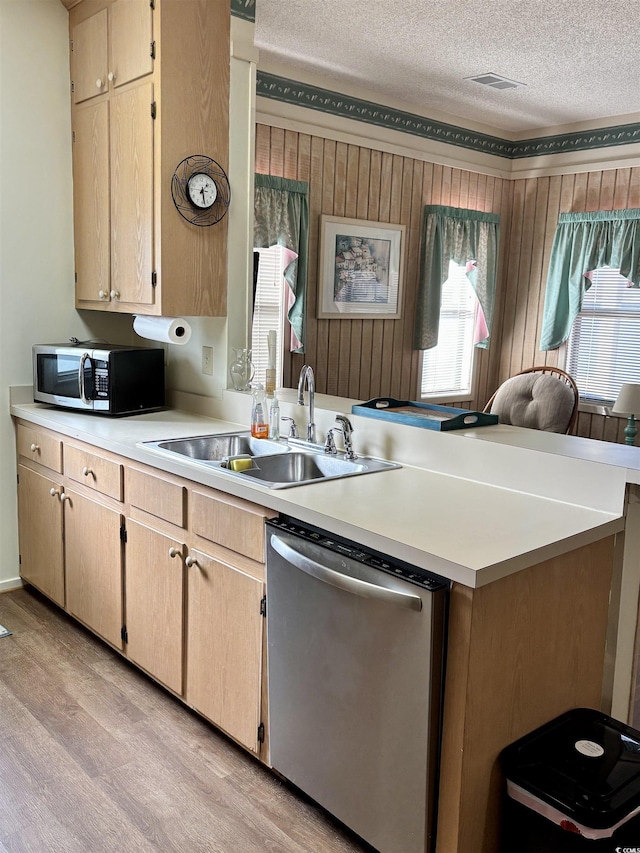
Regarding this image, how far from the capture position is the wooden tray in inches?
92.3

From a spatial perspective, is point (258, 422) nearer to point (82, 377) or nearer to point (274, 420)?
point (274, 420)

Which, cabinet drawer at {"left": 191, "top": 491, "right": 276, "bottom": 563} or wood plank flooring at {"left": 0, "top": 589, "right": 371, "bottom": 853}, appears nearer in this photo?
wood plank flooring at {"left": 0, "top": 589, "right": 371, "bottom": 853}

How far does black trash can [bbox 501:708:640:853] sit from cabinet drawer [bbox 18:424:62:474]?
2.10 meters

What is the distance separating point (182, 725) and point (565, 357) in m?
4.17

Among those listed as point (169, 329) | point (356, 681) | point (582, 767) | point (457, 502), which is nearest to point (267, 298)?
point (169, 329)

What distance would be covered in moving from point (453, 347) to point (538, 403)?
52.0 inches

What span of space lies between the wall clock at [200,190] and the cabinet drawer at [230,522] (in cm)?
121

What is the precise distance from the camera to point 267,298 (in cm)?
439

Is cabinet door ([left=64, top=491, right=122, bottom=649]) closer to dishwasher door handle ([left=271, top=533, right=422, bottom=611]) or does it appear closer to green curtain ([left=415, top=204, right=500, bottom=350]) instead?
dishwasher door handle ([left=271, top=533, right=422, bottom=611])

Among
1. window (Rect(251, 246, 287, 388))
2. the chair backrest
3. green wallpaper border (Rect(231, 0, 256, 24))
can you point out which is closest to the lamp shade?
the chair backrest

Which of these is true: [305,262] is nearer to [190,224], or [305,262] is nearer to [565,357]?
[190,224]

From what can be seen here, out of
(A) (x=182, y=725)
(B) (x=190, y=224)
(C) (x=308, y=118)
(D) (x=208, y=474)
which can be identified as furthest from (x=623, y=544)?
(C) (x=308, y=118)

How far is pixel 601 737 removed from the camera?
1708 millimetres

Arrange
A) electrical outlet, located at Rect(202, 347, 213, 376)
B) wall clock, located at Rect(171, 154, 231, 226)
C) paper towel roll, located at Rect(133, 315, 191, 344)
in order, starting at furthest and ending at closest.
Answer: electrical outlet, located at Rect(202, 347, 213, 376) < paper towel roll, located at Rect(133, 315, 191, 344) < wall clock, located at Rect(171, 154, 231, 226)
